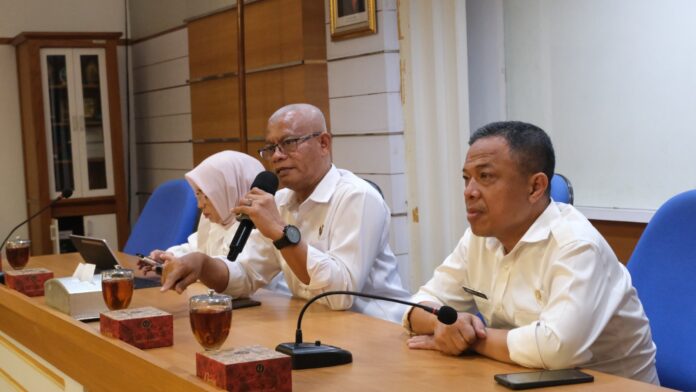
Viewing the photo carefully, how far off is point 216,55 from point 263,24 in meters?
0.68

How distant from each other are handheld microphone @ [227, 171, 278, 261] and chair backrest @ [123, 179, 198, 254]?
1278 millimetres

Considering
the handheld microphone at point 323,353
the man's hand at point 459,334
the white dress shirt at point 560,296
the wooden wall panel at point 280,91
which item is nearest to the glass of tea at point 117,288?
the handheld microphone at point 323,353

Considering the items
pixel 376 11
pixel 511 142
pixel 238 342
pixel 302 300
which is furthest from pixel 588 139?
pixel 238 342

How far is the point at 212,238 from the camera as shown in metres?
3.30

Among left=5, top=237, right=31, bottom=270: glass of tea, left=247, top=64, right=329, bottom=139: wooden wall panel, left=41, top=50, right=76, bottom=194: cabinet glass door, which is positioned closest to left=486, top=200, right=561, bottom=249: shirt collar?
left=5, top=237, right=31, bottom=270: glass of tea

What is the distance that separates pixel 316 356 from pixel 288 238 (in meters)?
0.69

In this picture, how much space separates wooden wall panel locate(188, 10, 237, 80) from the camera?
5.34 metres

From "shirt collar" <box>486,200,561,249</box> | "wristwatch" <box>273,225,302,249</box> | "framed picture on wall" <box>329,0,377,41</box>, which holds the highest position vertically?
"framed picture on wall" <box>329,0,377,41</box>

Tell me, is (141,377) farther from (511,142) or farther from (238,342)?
(511,142)

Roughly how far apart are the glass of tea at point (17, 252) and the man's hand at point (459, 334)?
1880mm

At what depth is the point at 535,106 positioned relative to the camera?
389 cm

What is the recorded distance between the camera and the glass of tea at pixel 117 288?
2.21m

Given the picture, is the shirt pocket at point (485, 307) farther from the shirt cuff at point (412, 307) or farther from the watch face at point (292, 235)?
the watch face at point (292, 235)

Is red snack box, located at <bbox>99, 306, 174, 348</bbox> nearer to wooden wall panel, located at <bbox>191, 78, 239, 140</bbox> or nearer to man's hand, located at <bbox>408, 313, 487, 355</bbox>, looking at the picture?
man's hand, located at <bbox>408, 313, 487, 355</bbox>
